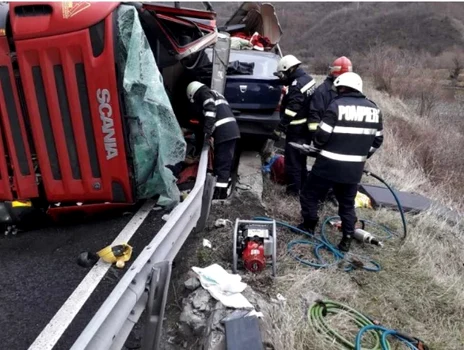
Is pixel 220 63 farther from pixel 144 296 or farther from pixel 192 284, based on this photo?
pixel 144 296

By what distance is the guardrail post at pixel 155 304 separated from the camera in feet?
7.05

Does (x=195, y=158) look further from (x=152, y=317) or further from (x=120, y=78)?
(x=152, y=317)

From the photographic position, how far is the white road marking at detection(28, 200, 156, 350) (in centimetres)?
228

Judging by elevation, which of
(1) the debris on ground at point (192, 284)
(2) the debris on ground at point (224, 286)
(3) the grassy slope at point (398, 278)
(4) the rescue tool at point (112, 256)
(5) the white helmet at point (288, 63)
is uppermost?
(5) the white helmet at point (288, 63)

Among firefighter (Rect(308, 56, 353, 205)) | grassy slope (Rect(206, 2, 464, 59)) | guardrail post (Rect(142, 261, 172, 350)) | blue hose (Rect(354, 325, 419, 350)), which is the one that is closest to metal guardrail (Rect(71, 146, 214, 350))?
guardrail post (Rect(142, 261, 172, 350))


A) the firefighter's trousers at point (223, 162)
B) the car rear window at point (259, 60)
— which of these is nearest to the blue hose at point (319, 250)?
the firefighter's trousers at point (223, 162)

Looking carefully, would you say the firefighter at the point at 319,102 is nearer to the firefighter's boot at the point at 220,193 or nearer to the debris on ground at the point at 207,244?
the firefighter's boot at the point at 220,193

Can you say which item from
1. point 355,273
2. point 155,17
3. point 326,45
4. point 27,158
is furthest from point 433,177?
point 326,45

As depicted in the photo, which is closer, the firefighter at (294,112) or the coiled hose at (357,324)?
the coiled hose at (357,324)

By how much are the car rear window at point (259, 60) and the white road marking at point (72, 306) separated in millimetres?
3007

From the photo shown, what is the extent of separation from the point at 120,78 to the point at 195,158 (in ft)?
5.99

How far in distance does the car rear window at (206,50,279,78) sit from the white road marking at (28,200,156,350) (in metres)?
3.01

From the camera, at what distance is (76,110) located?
3.11 meters

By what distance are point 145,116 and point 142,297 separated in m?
1.46
